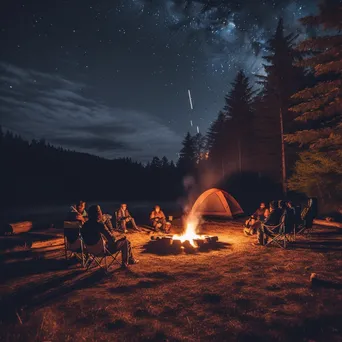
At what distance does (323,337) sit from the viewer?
3.50m

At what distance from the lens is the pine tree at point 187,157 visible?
53.8 meters

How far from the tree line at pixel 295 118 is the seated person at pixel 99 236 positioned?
10.4 metres

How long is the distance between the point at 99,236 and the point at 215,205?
940 cm

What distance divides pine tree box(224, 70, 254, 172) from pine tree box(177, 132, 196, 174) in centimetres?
2092

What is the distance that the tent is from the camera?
1457 cm

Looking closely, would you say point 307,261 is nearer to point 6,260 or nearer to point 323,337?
point 323,337

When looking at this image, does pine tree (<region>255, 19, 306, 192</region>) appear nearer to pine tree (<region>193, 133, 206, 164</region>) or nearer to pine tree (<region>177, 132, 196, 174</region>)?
pine tree (<region>177, 132, 196, 174</region>)

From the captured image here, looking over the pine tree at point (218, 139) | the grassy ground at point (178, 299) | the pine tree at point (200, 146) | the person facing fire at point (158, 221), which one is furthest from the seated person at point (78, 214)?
the pine tree at point (200, 146)

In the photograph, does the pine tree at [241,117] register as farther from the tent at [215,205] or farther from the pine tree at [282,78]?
the tent at [215,205]

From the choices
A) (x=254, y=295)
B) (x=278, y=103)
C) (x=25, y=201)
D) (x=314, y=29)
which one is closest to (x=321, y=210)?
(x=278, y=103)

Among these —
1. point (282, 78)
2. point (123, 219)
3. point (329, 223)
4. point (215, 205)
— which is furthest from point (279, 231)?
point (282, 78)

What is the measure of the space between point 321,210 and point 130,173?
4021 centimetres

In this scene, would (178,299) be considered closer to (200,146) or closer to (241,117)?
(241,117)

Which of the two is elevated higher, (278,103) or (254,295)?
(278,103)
